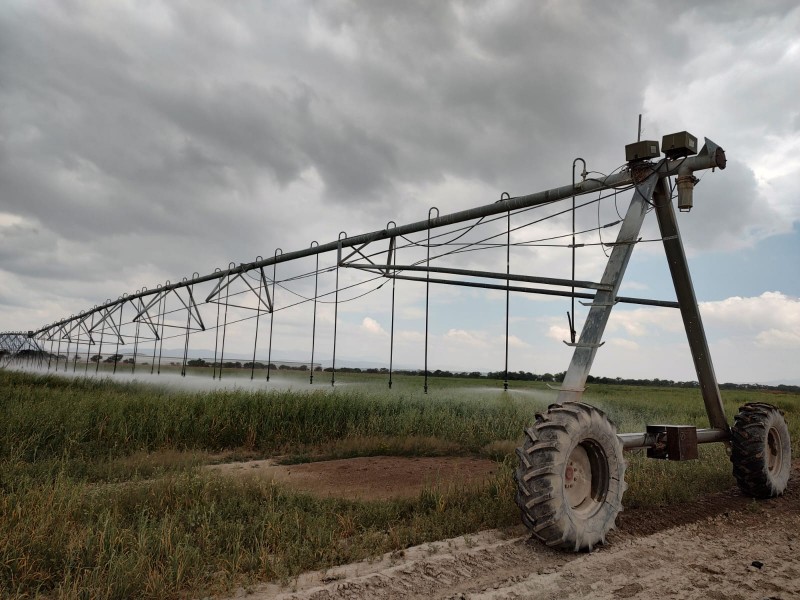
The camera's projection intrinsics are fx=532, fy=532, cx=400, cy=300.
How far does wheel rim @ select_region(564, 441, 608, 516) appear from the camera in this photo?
19.1ft

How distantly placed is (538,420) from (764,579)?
2.57m

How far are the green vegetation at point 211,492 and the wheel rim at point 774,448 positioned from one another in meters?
0.94

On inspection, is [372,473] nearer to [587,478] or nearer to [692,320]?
[587,478]

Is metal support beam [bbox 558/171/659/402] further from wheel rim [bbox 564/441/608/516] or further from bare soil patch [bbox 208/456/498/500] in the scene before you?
bare soil patch [bbox 208/456/498/500]

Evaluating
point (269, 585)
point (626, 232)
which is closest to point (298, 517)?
point (269, 585)

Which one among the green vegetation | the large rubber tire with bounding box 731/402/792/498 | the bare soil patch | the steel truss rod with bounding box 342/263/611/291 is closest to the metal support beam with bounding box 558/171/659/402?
the steel truss rod with bounding box 342/263/611/291

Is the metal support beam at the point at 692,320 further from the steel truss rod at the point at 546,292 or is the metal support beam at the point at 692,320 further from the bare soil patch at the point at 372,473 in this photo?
the bare soil patch at the point at 372,473

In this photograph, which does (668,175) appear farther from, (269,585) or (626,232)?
(269,585)

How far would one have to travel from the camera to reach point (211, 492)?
7.39 m

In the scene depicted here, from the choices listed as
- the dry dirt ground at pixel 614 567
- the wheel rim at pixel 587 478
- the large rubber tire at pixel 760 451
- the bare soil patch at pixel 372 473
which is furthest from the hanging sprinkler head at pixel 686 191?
the bare soil patch at pixel 372 473

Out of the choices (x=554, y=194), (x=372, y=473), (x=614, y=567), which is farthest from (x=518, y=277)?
(x=372, y=473)

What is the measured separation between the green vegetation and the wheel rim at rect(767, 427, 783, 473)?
939 mm

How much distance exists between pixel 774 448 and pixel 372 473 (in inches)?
281

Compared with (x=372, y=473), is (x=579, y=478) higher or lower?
higher
